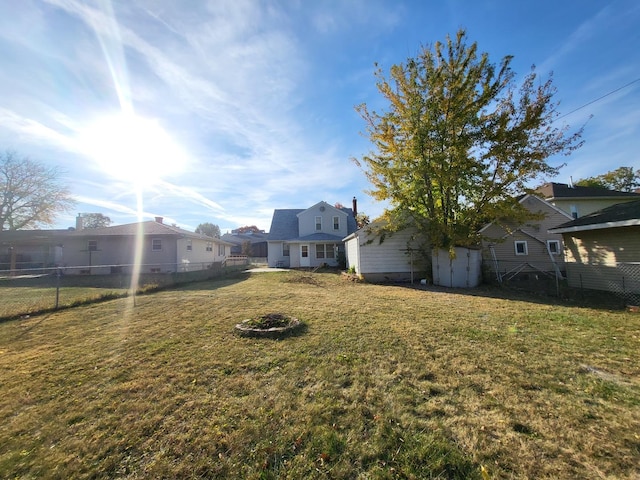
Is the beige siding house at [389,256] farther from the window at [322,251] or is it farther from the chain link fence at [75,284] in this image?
the window at [322,251]

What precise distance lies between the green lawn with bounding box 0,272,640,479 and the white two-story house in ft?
61.8

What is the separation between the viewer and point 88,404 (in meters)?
3.16

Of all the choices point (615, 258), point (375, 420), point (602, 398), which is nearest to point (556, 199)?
point (615, 258)

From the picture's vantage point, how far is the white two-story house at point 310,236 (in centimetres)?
2483

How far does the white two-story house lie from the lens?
24.8m

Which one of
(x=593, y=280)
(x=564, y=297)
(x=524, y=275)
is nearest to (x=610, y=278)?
(x=593, y=280)

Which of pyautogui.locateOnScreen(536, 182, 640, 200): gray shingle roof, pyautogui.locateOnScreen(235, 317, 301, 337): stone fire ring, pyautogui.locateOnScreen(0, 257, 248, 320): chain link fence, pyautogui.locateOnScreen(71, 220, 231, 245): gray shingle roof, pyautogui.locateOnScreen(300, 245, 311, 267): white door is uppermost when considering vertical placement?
pyautogui.locateOnScreen(536, 182, 640, 200): gray shingle roof

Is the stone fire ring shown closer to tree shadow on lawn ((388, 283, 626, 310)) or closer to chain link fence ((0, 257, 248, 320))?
chain link fence ((0, 257, 248, 320))

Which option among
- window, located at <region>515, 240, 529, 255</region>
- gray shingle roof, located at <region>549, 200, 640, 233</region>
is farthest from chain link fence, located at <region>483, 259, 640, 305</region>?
window, located at <region>515, 240, 529, 255</region>

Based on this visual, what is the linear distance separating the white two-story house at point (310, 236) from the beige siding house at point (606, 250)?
15317 mm

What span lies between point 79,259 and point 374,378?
25.3 m

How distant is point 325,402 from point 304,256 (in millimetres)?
21911

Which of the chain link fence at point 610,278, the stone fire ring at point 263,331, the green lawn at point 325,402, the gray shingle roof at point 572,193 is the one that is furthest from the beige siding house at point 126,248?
the gray shingle roof at point 572,193

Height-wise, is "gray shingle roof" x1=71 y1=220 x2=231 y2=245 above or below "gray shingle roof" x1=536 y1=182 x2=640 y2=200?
below
